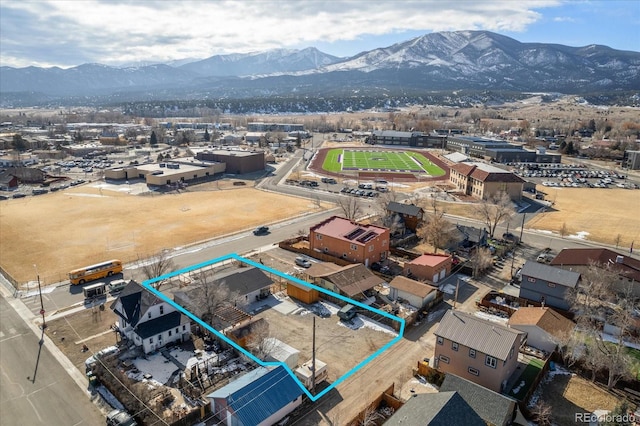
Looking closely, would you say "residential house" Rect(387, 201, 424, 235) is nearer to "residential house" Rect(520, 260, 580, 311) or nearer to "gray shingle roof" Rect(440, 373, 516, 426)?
"residential house" Rect(520, 260, 580, 311)

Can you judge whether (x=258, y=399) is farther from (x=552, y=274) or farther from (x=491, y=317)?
(x=552, y=274)

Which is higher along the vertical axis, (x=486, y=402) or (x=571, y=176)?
(x=571, y=176)

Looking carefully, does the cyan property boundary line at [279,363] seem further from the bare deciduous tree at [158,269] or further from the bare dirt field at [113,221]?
the bare dirt field at [113,221]

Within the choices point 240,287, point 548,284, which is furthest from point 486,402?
point 240,287

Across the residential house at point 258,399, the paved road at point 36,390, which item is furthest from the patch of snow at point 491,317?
the paved road at point 36,390

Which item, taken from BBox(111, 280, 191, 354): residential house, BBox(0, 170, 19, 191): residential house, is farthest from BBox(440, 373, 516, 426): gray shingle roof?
BBox(0, 170, 19, 191): residential house

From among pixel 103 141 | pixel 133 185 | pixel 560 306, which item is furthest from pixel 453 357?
pixel 103 141
